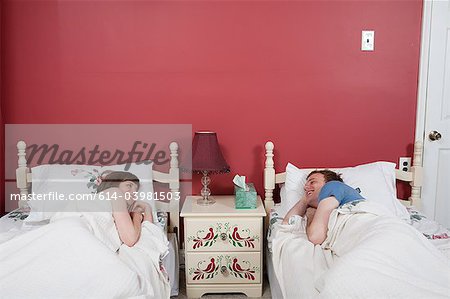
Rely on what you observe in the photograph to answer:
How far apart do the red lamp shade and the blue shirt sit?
59 centimetres

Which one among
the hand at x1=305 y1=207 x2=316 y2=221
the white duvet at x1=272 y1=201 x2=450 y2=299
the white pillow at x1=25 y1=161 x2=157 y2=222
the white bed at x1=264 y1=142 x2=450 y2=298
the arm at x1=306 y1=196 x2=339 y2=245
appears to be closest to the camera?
the white duvet at x1=272 y1=201 x2=450 y2=299

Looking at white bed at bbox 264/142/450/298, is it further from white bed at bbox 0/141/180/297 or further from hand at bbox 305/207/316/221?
white bed at bbox 0/141/180/297

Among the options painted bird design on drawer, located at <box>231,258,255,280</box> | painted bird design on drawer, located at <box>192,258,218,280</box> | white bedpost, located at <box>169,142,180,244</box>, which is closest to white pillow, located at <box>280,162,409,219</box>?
painted bird design on drawer, located at <box>231,258,255,280</box>

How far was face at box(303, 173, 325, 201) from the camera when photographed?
2148 millimetres

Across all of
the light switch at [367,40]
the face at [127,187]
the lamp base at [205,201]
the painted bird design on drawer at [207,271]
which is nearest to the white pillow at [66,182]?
the face at [127,187]

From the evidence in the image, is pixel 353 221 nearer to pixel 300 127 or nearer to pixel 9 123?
pixel 300 127

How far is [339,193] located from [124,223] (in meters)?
0.98

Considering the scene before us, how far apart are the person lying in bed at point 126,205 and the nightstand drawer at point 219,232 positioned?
0.81 ft

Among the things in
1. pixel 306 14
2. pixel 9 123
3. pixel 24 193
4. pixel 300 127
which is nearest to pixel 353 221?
pixel 300 127

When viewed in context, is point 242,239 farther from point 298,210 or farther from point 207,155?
point 207,155

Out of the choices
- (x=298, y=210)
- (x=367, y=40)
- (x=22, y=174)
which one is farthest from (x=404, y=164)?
(x=22, y=174)

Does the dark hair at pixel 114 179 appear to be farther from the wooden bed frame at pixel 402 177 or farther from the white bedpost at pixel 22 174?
the wooden bed frame at pixel 402 177

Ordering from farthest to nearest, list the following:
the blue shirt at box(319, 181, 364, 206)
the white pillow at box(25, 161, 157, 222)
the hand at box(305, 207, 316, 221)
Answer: the white pillow at box(25, 161, 157, 222) → the hand at box(305, 207, 316, 221) → the blue shirt at box(319, 181, 364, 206)

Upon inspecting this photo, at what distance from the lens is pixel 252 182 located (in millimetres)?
2619
